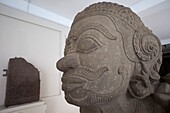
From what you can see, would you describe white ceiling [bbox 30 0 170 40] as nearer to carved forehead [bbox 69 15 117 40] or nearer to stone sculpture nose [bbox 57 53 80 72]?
carved forehead [bbox 69 15 117 40]

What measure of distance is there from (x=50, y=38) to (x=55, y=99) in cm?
104

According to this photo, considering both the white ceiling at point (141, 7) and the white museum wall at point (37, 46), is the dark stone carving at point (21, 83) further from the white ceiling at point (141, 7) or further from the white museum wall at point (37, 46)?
the white ceiling at point (141, 7)

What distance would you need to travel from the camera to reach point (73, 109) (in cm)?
239

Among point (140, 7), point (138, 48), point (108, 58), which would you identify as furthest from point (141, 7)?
point (108, 58)

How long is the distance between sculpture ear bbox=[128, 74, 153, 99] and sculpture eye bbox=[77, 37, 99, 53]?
9.8 inches

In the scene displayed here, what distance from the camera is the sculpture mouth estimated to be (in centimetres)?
54

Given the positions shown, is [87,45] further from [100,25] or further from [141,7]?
[141,7]

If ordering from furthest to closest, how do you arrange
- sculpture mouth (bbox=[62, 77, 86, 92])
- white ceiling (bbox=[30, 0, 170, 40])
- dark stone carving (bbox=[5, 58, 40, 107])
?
1. white ceiling (bbox=[30, 0, 170, 40])
2. dark stone carving (bbox=[5, 58, 40, 107])
3. sculpture mouth (bbox=[62, 77, 86, 92])

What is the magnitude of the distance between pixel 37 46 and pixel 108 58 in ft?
5.41

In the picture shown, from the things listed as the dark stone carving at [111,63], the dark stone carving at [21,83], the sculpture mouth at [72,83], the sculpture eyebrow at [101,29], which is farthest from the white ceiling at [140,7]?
the sculpture mouth at [72,83]

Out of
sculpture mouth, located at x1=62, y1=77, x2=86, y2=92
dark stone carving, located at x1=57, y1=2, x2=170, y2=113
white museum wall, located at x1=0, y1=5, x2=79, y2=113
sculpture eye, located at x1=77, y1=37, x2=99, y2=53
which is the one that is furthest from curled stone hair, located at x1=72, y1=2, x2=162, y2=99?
white museum wall, located at x1=0, y1=5, x2=79, y2=113

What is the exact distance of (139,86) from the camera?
599 millimetres

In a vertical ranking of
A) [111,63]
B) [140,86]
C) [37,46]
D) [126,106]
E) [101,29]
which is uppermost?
[37,46]

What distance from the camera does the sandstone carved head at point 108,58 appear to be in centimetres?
55
